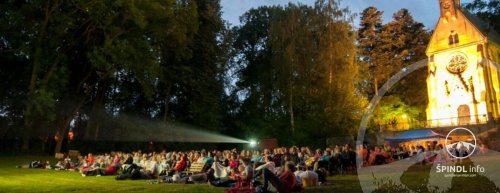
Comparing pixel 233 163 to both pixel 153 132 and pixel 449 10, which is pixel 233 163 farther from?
pixel 449 10

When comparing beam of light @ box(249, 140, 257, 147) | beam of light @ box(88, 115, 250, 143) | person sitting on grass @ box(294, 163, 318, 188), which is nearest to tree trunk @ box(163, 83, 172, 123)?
beam of light @ box(88, 115, 250, 143)

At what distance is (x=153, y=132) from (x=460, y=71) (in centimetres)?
3042

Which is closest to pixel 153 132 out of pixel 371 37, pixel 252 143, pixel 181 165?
pixel 252 143

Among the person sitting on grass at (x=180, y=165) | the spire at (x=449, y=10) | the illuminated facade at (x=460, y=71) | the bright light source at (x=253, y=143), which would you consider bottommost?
the person sitting on grass at (x=180, y=165)

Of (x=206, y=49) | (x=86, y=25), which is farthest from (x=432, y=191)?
(x=206, y=49)

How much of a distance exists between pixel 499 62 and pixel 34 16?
144 ft

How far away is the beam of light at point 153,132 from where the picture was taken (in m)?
37.3

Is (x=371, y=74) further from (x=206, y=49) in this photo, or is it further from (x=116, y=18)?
(x=116, y=18)

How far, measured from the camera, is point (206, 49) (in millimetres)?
41375

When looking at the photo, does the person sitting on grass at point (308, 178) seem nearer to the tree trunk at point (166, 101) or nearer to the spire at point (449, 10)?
the tree trunk at point (166, 101)

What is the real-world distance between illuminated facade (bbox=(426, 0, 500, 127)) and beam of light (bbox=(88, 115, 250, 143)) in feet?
74.7

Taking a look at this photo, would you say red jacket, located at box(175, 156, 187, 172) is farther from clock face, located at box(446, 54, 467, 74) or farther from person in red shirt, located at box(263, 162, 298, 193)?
clock face, located at box(446, 54, 467, 74)

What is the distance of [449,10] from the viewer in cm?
4847

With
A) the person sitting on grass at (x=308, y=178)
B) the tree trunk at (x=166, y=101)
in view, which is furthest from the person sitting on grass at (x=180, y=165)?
the tree trunk at (x=166, y=101)
